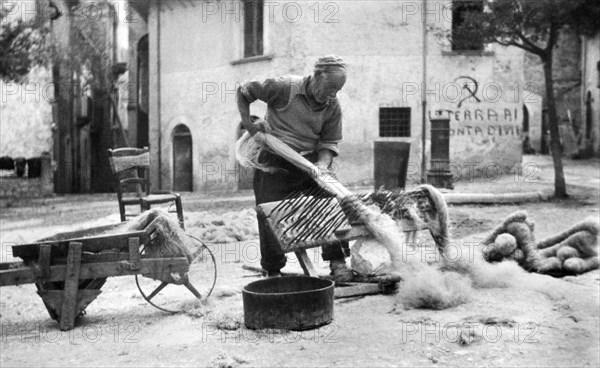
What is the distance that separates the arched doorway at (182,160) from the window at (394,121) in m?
6.01

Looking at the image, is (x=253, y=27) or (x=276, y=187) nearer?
(x=276, y=187)

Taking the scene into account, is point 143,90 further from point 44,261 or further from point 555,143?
point 44,261

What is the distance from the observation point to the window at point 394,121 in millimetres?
17594

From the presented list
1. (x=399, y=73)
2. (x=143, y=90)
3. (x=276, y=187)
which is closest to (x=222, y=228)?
(x=276, y=187)

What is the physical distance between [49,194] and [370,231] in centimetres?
1651

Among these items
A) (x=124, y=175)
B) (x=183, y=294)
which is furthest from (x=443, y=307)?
(x=124, y=175)

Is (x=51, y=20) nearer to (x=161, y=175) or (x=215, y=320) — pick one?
(x=161, y=175)

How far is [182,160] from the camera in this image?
2053 cm

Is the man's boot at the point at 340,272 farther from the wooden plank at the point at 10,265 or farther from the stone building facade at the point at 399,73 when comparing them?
the stone building facade at the point at 399,73

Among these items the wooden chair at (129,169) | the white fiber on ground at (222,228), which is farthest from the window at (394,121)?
the wooden chair at (129,169)

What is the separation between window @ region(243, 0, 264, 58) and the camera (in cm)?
1881

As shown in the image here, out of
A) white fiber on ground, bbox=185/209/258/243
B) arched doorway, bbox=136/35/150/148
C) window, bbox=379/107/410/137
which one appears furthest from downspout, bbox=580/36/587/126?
white fiber on ground, bbox=185/209/258/243

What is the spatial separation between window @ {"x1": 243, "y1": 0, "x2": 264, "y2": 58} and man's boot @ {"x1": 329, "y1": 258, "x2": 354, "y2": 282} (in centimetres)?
1396

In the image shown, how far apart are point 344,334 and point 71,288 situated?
1.91 m
